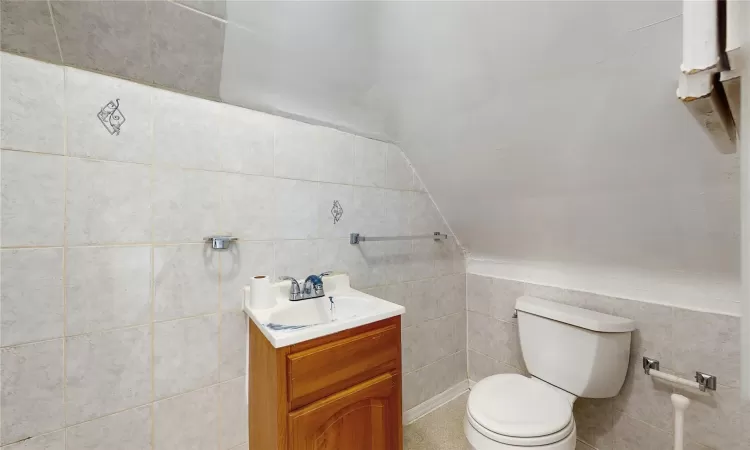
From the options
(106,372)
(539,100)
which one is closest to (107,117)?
(106,372)

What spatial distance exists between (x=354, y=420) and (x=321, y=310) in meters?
0.45

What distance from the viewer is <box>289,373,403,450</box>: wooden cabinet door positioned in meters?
0.95

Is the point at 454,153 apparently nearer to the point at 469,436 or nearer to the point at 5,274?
the point at 469,436

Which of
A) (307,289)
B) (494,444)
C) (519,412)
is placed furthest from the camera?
(307,289)

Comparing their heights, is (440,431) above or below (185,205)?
below

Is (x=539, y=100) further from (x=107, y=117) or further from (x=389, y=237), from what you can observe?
(x=107, y=117)

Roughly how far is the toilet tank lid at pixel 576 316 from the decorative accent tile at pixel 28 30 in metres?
2.20

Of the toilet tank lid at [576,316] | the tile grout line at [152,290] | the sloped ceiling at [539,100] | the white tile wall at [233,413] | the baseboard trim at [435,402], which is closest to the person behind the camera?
the sloped ceiling at [539,100]

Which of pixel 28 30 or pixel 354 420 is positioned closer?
pixel 28 30

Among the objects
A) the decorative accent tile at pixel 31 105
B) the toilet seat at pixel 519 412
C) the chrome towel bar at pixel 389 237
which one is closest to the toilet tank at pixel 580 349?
the toilet seat at pixel 519 412

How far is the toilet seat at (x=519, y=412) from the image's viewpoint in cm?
109

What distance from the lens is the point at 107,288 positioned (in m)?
1.00

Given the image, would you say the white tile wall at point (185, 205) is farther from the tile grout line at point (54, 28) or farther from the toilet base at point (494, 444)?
the toilet base at point (494, 444)

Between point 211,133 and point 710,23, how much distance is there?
1.50 meters
